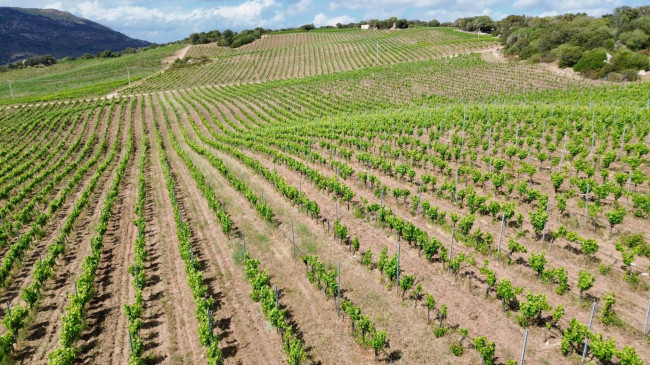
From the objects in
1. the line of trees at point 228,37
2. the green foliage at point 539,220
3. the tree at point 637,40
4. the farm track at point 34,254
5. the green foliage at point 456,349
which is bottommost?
the farm track at point 34,254

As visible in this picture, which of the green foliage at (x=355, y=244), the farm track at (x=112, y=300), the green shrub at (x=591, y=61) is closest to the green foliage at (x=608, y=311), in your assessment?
the green foliage at (x=355, y=244)

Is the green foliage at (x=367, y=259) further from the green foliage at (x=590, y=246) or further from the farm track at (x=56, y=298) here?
the farm track at (x=56, y=298)

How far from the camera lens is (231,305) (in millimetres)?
13070

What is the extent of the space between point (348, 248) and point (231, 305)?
5.43 m

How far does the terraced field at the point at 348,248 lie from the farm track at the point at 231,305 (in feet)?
0.20

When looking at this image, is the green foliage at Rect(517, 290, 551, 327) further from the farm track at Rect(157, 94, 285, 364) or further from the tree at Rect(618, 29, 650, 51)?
the tree at Rect(618, 29, 650, 51)

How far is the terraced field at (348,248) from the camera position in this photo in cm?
1101

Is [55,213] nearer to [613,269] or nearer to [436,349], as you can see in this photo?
[436,349]

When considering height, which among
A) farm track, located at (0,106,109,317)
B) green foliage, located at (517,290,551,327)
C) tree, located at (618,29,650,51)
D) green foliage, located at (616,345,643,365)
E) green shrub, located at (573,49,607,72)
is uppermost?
tree, located at (618,29,650,51)

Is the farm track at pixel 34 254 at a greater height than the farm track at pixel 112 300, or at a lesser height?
lesser

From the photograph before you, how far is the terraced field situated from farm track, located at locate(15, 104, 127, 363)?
74 mm

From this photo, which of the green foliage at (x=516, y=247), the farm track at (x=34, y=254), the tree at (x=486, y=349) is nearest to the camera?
the tree at (x=486, y=349)

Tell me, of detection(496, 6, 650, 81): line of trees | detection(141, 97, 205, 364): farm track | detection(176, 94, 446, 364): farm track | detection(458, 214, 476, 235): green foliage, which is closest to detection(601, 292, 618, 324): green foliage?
detection(176, 94, 446, 364): farm track

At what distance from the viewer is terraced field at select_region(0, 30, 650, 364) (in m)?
11.0
